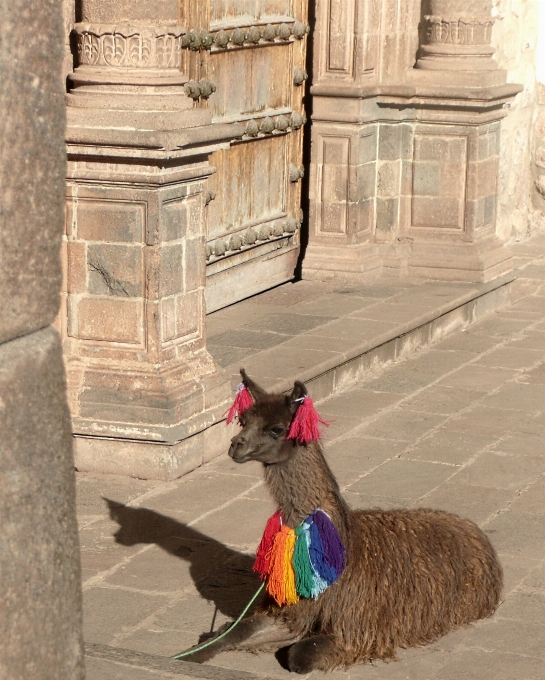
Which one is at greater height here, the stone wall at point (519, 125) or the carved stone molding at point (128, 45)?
the carved stone molding at point (128, 45)

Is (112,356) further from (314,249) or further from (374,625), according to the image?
(314,249)

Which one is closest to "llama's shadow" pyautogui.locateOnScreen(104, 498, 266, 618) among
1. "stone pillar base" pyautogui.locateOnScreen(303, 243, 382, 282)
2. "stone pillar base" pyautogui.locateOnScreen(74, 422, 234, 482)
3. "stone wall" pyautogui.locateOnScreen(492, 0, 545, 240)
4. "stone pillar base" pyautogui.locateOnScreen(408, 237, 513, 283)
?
"stone pillar base" pyautogui.locateOnScreen(74, 422, 234, 482)

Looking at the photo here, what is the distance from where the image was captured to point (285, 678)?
14.3 ft

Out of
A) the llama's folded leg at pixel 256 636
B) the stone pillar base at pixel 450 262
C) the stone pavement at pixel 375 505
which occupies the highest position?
the stone pillar base at pixel 450 262

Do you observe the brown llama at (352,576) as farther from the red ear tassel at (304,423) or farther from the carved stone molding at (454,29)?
the carved stone molding at (454,29)

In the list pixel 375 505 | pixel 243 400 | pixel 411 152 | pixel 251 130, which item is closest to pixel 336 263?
pixel 411 152

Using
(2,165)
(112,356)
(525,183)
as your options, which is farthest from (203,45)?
(2,165)

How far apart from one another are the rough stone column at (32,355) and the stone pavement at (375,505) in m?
0.83

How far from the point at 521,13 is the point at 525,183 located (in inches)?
63.4

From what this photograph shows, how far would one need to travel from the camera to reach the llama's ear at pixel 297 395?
13.9ft

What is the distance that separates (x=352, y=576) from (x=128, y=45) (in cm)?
301

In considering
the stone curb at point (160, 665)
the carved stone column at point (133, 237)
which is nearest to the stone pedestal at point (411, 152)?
the carved stone column at point (133, 237)

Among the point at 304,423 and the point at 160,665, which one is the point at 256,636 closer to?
the point at 304,423

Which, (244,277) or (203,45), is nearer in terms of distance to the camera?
(203,45)
